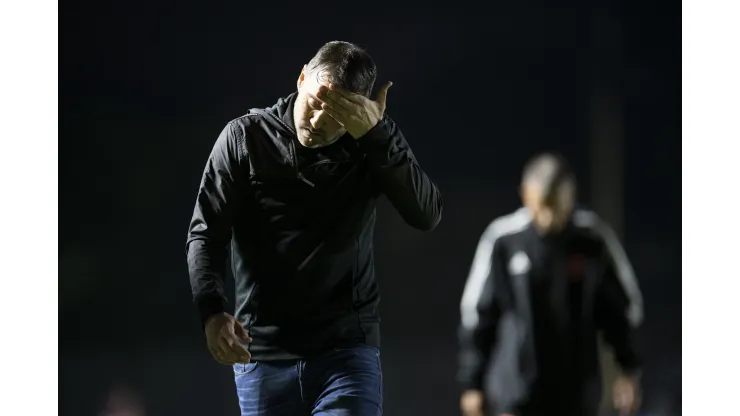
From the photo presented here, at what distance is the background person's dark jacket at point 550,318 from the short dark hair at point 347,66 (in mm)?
713

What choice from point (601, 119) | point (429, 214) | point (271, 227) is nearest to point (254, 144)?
point (271, 227)

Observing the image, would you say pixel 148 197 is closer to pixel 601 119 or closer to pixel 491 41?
pixel 491 41

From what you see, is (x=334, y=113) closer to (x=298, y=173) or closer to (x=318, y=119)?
(x=318, y=119)

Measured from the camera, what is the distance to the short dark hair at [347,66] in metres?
2.39

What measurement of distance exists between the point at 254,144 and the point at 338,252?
339 millimetres

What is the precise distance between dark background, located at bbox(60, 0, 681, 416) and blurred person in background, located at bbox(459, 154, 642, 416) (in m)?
2.48

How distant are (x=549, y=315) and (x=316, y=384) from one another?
731 mm

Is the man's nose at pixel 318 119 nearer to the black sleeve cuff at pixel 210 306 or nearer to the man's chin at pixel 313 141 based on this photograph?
the man's chin at pixel 313 141

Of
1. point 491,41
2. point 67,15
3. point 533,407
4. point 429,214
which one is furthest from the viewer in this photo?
point 491,41

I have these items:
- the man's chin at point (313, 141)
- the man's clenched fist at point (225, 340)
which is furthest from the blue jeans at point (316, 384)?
the man's chin at point (313, 141)

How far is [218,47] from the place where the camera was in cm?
556

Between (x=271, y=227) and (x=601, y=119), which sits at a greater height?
(x=601, y=119)

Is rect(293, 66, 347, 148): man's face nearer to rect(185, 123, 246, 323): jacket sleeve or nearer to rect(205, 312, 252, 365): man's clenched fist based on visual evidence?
rect(185, 123, 246, 323): jacket sleeve

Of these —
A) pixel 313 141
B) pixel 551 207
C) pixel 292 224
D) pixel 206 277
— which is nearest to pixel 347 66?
pixel 313 141
